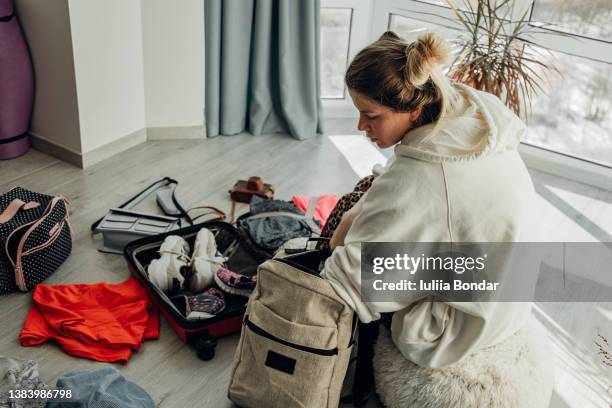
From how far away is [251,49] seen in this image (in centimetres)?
335

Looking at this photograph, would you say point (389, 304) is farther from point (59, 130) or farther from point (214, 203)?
point (59, 130)

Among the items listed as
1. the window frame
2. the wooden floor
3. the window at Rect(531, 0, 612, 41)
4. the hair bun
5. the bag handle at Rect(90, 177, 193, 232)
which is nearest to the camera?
the hair bun

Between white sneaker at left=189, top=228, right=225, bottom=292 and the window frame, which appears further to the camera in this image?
the window frame

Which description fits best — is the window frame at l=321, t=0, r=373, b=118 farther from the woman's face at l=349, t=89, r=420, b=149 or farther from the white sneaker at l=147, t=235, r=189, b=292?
the woman's face at l=349, t=89, r=420, b=149

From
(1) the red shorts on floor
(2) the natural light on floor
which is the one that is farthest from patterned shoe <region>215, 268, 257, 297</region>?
(2) the natural light on floor

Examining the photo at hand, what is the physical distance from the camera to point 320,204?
2.79 meters

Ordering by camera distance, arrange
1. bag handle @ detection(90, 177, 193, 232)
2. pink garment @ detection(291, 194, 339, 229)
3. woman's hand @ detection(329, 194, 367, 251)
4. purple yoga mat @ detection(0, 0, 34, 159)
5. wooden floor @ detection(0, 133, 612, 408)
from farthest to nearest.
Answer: purple yoga mat @ detection(0, 0, 34, 159) < pink garment @ detection(291, 194, 339, 229) < bag handle @ detection(90, 177, 193, 232) < wooden floor @ detection(0, 133, 612, 408) < woman's hand @ detection(329, 194, 367, 251)

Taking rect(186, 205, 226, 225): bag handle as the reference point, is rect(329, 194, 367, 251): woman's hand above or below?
above

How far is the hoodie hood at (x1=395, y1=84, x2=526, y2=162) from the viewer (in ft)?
5.18

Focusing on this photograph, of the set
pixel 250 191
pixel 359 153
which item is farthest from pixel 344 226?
pixel 359 153

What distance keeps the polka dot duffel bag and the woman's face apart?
1185 mm

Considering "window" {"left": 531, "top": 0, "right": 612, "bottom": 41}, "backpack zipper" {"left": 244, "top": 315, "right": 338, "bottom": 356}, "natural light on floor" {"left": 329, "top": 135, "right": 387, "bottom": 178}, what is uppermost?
"window" {"left": 531, "top": 0, "right": 612, "bottom": 41}

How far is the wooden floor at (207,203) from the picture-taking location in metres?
1.97

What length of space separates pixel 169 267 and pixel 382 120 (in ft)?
3.09
